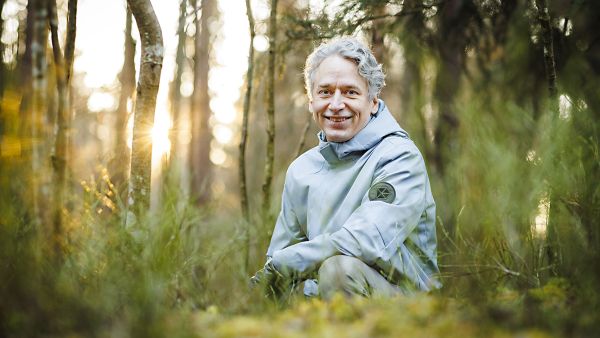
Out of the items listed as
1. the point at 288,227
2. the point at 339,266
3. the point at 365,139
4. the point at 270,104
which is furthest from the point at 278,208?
the point at 339,266

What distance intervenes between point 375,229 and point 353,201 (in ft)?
1.07

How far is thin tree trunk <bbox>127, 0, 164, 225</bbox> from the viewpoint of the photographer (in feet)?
9.88

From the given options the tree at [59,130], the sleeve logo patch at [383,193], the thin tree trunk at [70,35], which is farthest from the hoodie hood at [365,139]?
the thin tree trunk at [70,35]

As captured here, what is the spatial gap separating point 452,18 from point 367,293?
3.05 meters

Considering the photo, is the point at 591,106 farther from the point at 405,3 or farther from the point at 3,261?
the point at 3,261

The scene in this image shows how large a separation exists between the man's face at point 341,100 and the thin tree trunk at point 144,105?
870 mm

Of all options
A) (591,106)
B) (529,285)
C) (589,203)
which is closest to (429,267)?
(529,285)

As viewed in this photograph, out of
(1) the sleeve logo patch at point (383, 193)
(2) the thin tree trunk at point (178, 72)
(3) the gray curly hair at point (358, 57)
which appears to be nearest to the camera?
(1) the sleeve logo patch at point (383, 193)

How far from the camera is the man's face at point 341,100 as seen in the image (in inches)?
115

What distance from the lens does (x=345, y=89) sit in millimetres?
2969

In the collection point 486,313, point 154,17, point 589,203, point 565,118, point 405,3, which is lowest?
point 486,313

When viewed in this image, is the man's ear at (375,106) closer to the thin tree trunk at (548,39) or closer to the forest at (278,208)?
the forest at (278,208)

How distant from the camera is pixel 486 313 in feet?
5.04

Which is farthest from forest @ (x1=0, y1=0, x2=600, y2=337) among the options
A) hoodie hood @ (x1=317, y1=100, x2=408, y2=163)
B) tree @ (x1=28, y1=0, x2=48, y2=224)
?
hoodie hood @ (x1=317, y1=100, x2=408, y2=163)
